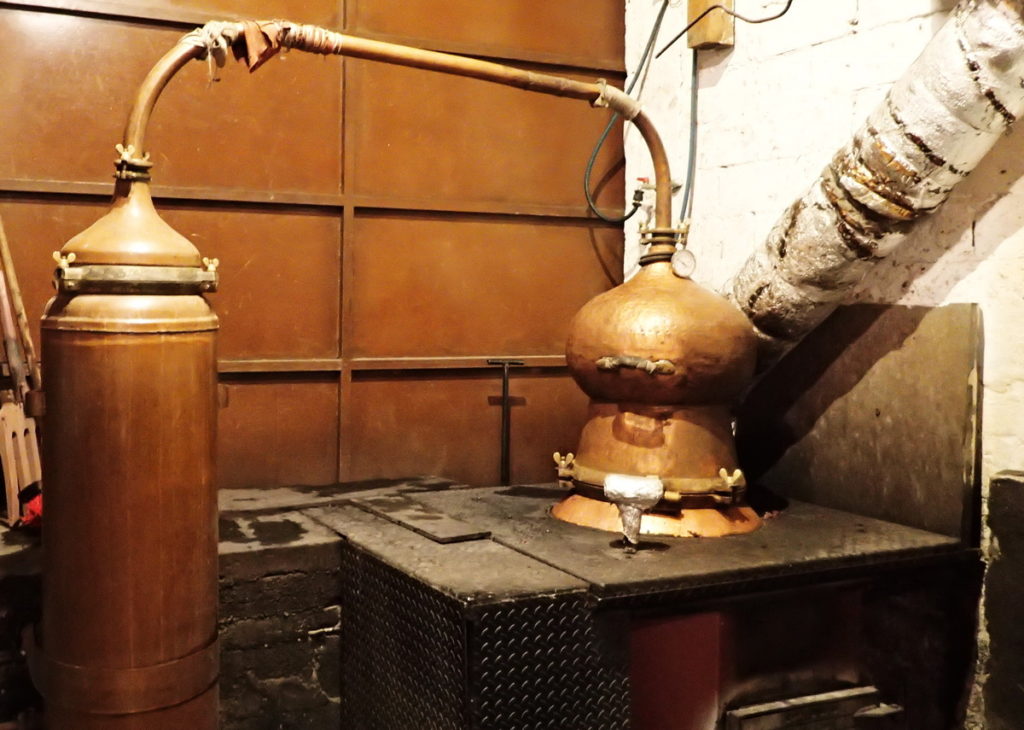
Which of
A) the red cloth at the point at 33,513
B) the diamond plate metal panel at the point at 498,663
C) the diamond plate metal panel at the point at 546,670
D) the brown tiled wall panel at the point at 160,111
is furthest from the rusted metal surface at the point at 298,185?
the diamond plate metal panel at the point at 546,670

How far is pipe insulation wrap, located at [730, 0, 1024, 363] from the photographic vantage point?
98.7 inches

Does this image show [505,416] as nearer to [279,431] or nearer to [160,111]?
[279,431]

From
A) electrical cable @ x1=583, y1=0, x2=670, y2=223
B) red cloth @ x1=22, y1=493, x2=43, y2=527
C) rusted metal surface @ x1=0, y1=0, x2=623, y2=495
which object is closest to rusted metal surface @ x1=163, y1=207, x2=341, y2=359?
rusted metal surface @ x1=0, y1=0, x2=623, y2=495

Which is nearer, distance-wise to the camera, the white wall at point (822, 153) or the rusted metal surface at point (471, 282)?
the white wall at point (822, 153)

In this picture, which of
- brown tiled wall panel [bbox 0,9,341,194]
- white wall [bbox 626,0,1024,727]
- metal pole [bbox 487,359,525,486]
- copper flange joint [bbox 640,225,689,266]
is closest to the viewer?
white wall [bbox 626,0,1024,727]

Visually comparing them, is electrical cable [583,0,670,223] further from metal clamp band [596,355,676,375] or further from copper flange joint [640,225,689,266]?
metal clamp band [596,355,676,375]

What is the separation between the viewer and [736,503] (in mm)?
2988

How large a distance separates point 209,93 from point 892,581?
295 centimetres

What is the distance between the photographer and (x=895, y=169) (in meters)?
2.73

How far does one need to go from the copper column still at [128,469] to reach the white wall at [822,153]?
86.2 inches

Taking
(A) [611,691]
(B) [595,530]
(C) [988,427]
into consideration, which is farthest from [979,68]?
(A) [611,691]

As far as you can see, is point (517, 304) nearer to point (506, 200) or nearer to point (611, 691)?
point (506, 200)

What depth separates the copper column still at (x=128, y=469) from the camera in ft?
7.15

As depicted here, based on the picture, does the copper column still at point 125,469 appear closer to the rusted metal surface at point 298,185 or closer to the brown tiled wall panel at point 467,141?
the rusted metal surface at point 298,185
